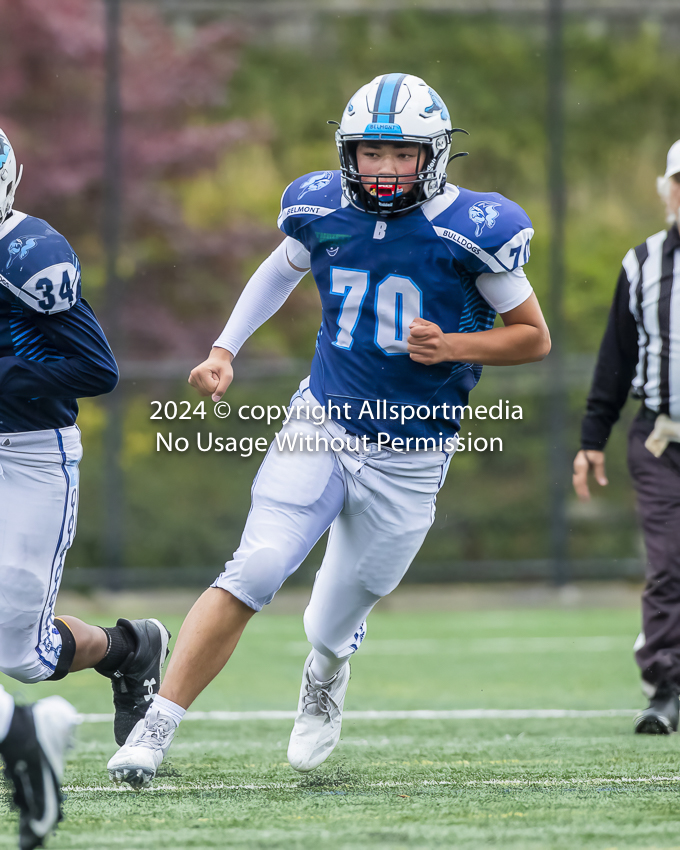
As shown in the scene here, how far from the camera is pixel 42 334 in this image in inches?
136

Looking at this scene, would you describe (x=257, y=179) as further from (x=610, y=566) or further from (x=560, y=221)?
(x=610, y=566)

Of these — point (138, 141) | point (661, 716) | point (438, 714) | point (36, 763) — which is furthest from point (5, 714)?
point (138, 141)

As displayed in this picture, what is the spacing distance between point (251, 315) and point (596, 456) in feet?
4.91

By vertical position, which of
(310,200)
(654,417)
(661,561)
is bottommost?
(661,561)

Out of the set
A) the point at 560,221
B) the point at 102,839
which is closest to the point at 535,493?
the point at 560,221

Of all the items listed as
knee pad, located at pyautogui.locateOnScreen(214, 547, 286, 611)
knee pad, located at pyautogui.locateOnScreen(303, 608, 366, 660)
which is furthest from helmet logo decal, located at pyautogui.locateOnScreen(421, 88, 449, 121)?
knee pad, located at pyautogui.locateOnScreen(303, 608, 366, 660)

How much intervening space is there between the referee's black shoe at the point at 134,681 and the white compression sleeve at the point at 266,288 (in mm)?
980

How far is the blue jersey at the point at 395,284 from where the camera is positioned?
137 inches

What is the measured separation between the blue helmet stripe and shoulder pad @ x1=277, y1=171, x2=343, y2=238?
235 millimetres

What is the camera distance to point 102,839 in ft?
8.73

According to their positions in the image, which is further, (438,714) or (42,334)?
(438,714)

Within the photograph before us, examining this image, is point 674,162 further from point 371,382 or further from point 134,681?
point 134,681

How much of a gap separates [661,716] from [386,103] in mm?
2278

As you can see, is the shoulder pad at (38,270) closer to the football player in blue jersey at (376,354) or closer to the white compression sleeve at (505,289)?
the football player in blue jersey at (376,354)
